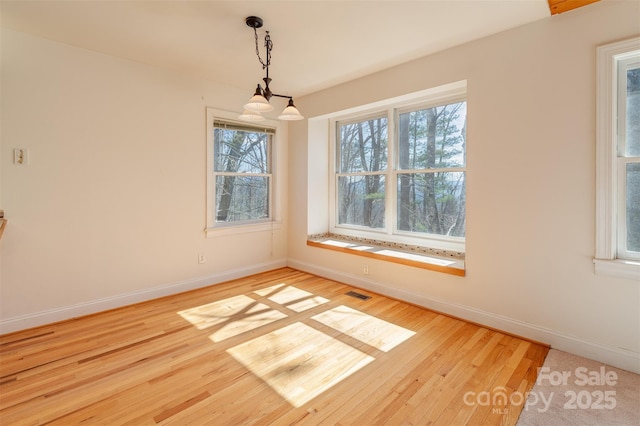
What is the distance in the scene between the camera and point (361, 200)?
4.34 meters

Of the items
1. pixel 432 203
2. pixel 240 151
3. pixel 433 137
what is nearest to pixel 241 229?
pixel 240 151

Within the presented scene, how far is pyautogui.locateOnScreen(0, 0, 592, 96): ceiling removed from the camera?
2275mm

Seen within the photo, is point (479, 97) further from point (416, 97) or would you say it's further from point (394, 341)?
point (394, 341)

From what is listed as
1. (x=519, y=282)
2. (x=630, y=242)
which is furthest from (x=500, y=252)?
(x=630, y=242)

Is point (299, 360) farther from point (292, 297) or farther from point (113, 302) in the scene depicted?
point (113, 302)

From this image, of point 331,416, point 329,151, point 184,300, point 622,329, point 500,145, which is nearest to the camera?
point 331,416

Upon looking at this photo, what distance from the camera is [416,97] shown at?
347 centimetres

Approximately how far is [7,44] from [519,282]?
15.8 ft

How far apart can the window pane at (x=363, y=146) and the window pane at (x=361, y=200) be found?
0.49 ft

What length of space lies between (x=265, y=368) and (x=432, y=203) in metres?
2.49

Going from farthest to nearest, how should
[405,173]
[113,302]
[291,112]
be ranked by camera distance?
[405,173] → [113,302] → [291,112]

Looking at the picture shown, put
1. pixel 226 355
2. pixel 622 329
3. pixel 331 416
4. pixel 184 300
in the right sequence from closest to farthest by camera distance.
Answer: pixel 331 416 < pixel 622 329 < pixel 226 355 < pixel 184 300

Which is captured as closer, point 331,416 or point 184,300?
point 331,416

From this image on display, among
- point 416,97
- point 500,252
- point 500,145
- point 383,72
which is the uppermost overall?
point 383,72
